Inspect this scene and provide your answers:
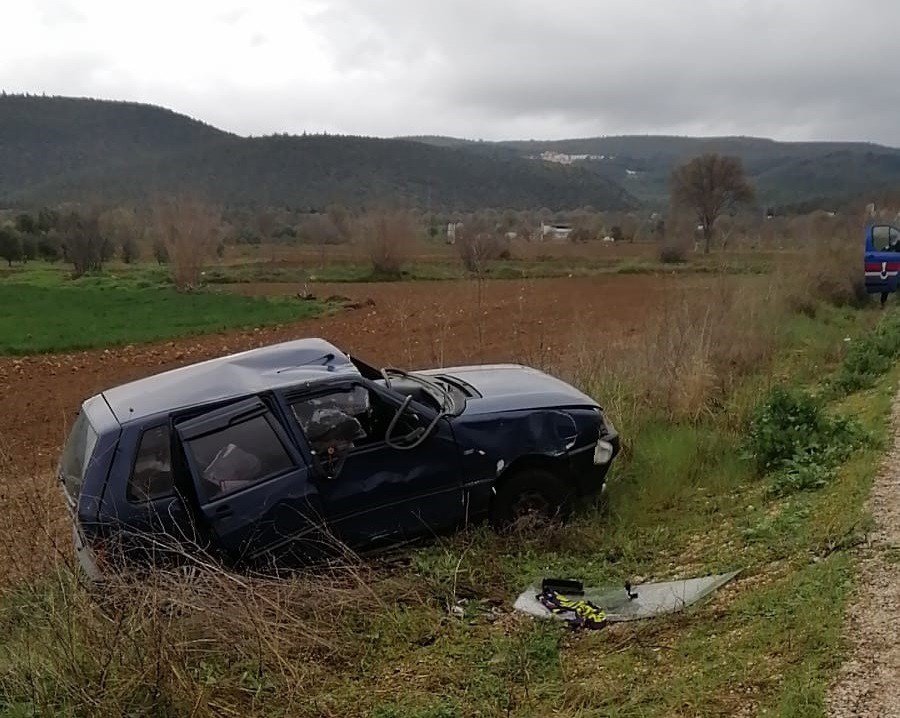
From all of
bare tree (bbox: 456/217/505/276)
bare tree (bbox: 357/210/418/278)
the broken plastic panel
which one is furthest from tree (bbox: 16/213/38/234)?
the broken plastic panel

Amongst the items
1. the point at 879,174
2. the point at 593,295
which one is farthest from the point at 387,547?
the point at 879,174

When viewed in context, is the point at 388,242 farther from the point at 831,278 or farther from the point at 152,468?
the point at 152,468

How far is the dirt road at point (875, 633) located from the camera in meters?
3.27

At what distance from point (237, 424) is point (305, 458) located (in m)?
0.50

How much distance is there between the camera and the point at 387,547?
5648 millimetres

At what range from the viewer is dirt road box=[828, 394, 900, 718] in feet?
10.7

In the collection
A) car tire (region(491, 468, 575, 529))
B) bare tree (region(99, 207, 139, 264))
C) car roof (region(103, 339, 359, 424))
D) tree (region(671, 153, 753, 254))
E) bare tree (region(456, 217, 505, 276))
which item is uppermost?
tree (region(671, 153, 753, 254))

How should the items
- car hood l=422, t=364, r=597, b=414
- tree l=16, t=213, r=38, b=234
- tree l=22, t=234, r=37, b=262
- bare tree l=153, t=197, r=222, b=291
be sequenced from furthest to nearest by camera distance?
tree l=16, t=213, r=38, b=234, tree l=22, t=234, r=37, b=262, bare tree l=153, t=197, r=222, b=291, car hood l=422, t=364, r=597, b=414

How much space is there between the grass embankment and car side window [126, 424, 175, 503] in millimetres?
17193

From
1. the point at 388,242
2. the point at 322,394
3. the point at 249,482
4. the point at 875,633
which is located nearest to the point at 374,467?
the point at 322,394

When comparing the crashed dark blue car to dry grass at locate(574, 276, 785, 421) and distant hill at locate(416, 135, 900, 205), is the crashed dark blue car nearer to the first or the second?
dry grass at locate(574, 276, 785, 421)

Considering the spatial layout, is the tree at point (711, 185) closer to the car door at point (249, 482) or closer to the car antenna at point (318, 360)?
the car antenna at point (318, 360)

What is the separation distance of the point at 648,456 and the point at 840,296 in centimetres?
1286

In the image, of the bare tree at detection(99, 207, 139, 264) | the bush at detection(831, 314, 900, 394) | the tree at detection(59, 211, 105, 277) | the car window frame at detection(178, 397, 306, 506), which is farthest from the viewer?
the bare tree at detection(99, 207, 139, 264)
